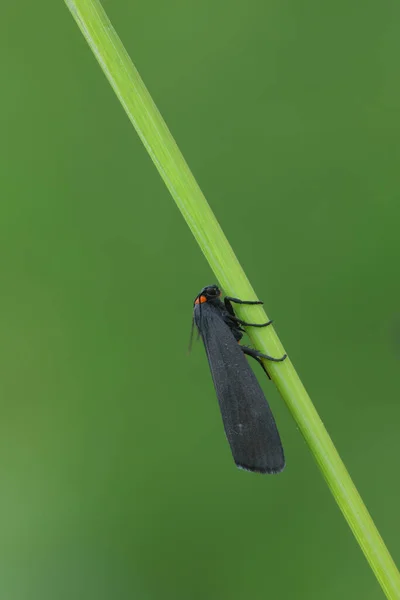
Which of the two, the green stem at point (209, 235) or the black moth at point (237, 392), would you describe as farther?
the black moth at point (237, 392)

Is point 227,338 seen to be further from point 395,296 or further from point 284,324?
point 395,296

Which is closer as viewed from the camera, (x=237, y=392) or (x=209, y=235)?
(x=209, y=235)

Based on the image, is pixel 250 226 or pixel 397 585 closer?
pixel 397 585

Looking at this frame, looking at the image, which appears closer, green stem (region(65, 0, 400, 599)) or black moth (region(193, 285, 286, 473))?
green stem (region(65, 0, 400, 599))

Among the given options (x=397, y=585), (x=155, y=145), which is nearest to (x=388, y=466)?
(x=397, y=585)
